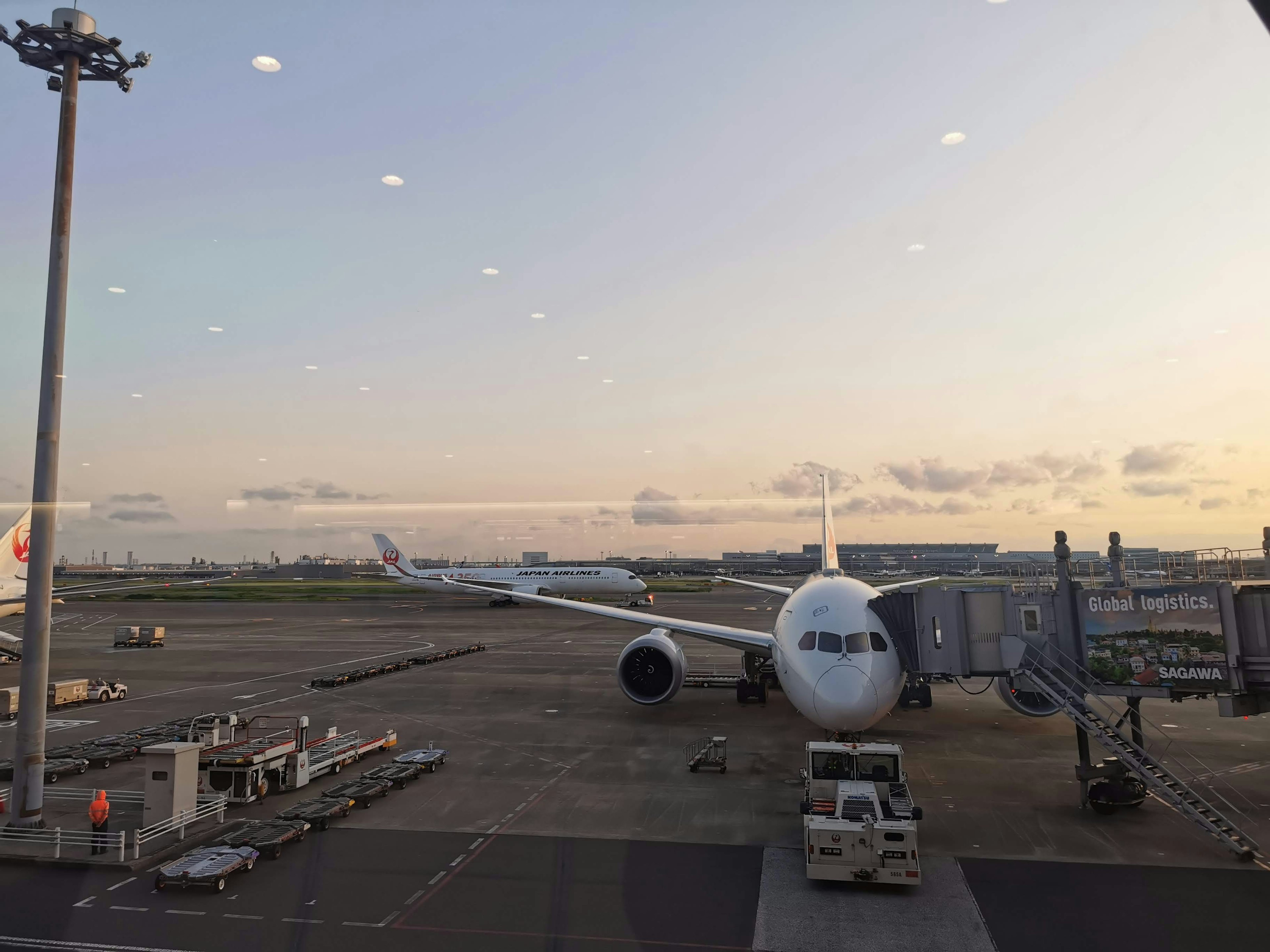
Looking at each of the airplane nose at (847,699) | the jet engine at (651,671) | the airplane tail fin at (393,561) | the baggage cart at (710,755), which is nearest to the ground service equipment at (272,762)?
the jet engine at (651,671)

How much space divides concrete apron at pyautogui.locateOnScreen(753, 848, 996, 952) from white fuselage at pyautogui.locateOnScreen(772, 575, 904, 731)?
12.7 ft

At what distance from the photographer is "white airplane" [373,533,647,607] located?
7562 cm

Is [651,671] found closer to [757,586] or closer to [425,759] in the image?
[757,586]

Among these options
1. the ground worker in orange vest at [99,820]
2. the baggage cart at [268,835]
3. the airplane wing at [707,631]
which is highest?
the airplane wing at [707,631]

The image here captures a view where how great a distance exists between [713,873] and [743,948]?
2.57m

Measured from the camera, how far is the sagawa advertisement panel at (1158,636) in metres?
16.2

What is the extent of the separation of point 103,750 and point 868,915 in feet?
70.4

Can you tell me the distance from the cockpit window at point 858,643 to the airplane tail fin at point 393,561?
74.6 metres

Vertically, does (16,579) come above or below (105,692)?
above

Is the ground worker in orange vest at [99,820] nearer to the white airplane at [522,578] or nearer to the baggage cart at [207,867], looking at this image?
the baggage cart at [207,867]

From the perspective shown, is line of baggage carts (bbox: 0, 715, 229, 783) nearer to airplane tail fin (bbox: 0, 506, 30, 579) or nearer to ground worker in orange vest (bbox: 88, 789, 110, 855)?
ground worker in orange vest (bbox: 88, 789, 110, 855)

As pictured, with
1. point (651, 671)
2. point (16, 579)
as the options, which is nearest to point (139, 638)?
point (16, 579)

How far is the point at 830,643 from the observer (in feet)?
58.5

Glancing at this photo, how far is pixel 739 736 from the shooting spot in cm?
2312
